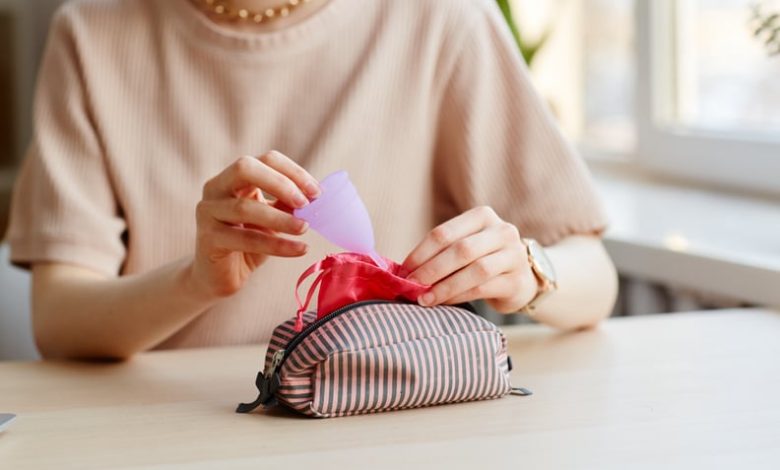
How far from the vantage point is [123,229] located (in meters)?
1.35

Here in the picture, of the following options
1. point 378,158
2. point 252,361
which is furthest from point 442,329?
point 378,158

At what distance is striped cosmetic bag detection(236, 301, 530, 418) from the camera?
878 millimetres

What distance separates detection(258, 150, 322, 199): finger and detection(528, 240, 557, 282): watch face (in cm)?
26

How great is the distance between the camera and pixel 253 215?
95 centimetres

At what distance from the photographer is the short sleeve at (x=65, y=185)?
1281 mm

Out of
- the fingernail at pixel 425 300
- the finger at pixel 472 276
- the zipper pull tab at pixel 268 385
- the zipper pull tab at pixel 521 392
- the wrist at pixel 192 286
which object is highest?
the finger at pixel 472 276

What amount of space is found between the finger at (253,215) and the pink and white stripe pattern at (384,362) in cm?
9

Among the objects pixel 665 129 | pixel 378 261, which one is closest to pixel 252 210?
pixel 378 261

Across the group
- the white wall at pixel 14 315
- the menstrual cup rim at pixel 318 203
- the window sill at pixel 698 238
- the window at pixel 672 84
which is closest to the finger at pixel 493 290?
the menstrual cup rim at pixel 318 203

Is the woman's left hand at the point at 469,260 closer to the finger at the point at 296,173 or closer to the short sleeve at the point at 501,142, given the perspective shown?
the finger at the point at 296,173

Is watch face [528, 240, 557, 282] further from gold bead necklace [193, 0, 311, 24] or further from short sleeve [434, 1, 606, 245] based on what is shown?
gold bead necklace [193, 0, 311, 24]

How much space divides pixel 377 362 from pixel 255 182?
0.18 m

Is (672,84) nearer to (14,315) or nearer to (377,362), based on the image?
(14,315)

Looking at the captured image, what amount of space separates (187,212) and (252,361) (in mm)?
272
